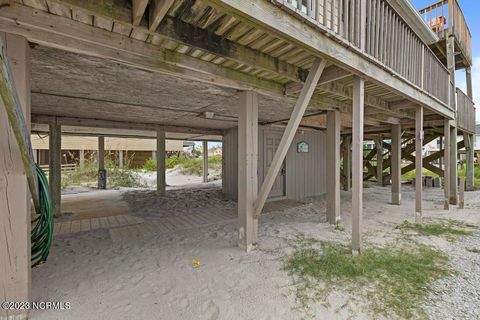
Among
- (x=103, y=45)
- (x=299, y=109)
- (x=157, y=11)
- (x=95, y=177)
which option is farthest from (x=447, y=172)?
(x=95, y=177)

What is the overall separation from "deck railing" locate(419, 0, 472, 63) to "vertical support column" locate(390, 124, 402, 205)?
8.56 feet

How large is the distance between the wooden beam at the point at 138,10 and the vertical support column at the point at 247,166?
1479 mm

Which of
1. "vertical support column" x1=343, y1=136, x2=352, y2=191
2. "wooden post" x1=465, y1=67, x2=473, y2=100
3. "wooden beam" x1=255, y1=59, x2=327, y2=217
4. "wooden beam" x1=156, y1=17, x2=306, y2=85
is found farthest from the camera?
"vertical support column" x1=343, y1=136, x2=352, y2=191

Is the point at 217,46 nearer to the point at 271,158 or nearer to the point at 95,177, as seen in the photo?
the point at 271,158

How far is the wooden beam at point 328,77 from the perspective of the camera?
8.43 ft

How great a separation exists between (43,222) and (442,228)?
211 inches

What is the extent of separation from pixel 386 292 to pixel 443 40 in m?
6.83

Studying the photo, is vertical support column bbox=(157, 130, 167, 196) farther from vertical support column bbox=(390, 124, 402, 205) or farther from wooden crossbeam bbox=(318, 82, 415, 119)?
vertical support column bbox=(390, 124, 402, 205)

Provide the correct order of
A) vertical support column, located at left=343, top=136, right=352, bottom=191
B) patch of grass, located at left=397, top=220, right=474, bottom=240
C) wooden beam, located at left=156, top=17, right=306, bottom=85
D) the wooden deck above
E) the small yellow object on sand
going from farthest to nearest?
vertical support column, located at left=343, top=136, right=352, bottom=191, patch of grass, located at left=397, top=220, right=474, bottom=240, the small yellow object on sand, wooden beam, located at left=156, top=17, right=306, bottom=85, the wooden deck above

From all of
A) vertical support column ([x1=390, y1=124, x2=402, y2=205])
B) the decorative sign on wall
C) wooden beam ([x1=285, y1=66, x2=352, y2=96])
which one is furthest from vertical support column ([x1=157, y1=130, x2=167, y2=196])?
vertical support column ([x1=390, y1=124, x2=402, y2=205])

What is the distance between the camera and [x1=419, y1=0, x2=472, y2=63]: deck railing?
5535mm

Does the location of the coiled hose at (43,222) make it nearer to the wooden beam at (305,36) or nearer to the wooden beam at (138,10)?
the wooden beam at (138,10)

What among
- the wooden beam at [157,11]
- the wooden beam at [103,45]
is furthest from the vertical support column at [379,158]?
the wooden beam at [157,11]

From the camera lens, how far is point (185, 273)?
2.37 metres
